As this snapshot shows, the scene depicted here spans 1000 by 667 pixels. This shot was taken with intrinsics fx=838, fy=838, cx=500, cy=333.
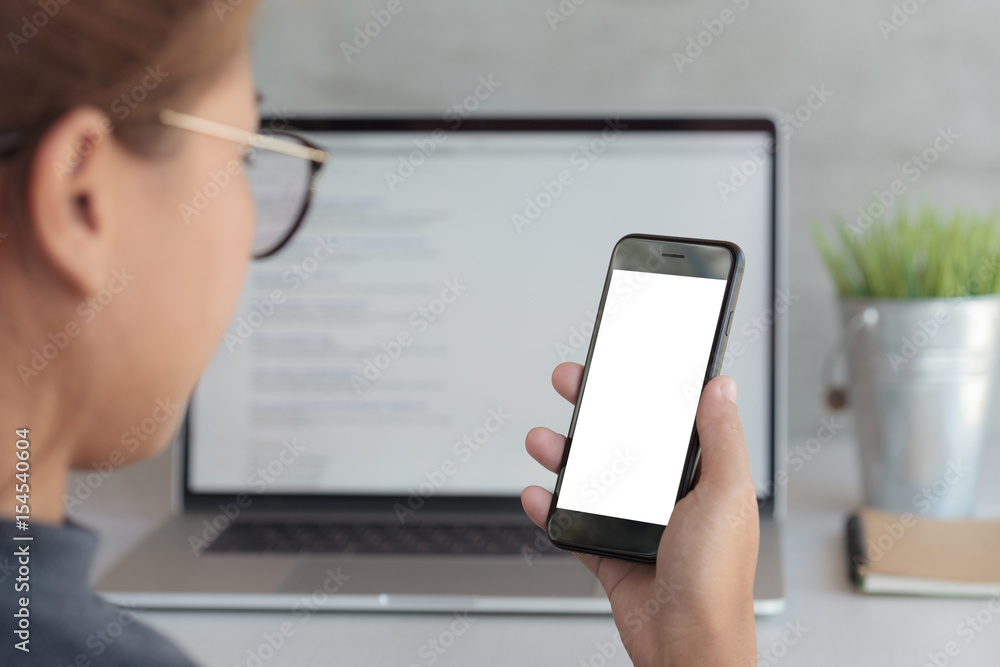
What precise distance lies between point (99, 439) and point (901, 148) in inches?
34.6

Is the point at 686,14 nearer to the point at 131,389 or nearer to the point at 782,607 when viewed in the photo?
the point at 782,607

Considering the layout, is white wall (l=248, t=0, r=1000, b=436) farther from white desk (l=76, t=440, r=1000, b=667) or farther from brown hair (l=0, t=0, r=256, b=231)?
brown hair (l=0, t=0, r=256, b=231)

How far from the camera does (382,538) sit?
725 mm

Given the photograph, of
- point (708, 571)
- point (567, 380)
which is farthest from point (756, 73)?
point (708, 571)

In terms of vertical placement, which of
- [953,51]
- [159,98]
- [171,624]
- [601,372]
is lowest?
[171,624]

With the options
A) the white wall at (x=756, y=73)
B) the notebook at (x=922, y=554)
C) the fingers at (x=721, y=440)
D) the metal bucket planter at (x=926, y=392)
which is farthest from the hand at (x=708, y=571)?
the white wall at (x=756, y=73)

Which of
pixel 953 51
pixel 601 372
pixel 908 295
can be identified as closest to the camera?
pixel 601 372

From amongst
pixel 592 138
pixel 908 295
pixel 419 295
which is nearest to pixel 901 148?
pixel 908 295

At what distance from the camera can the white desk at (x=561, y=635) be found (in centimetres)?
53

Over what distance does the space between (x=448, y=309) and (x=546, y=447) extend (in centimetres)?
30

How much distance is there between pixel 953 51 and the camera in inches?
35.6

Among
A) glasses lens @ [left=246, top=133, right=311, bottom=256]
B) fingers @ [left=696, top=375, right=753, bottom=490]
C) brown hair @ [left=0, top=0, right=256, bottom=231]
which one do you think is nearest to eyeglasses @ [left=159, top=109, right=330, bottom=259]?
glasses lens @ [left=246, top=133, right=311, bottom=256]

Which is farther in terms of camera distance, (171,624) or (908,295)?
(908,295)

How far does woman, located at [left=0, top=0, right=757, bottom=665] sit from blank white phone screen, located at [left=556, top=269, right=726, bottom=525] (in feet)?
0.83
